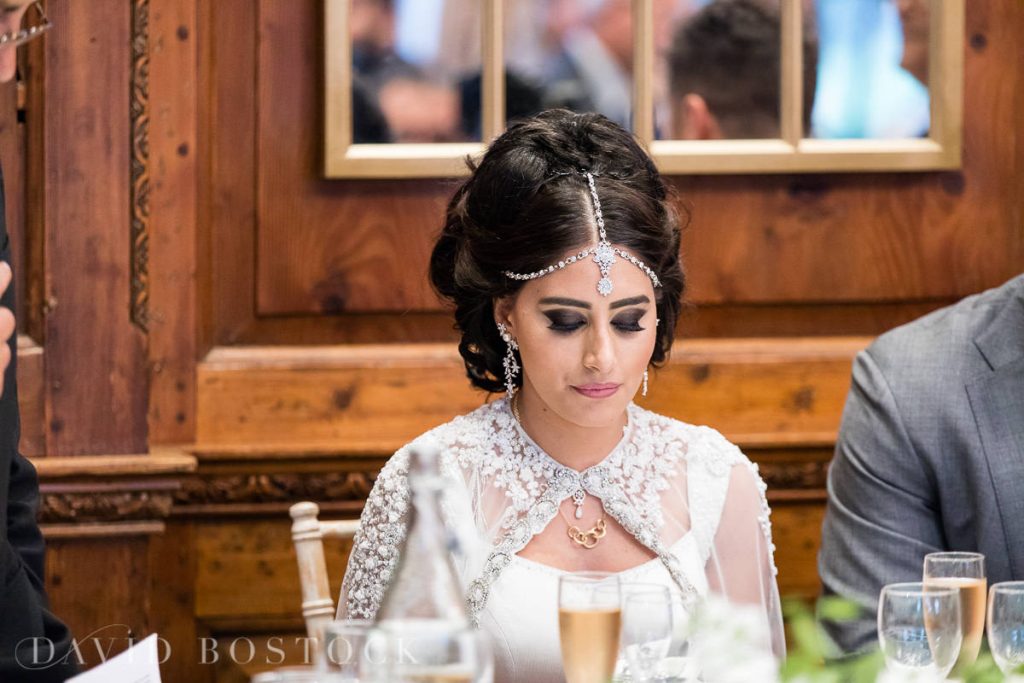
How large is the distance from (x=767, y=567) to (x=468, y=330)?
617mm

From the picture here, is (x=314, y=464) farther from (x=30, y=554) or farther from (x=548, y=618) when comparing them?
(x=30, y=554)

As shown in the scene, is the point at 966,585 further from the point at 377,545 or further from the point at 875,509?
the point at 377,545

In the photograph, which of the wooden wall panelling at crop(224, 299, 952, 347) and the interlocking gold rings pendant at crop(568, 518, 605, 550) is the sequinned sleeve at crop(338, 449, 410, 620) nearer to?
the interlocking gold rings pendant at crop(568, 518, 605, 550)

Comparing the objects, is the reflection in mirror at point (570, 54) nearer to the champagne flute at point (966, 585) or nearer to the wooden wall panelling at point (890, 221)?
the wooden wall panelling at point (890, 221)

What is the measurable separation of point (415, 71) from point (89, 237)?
29.0 inches

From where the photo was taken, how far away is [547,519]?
216 cm

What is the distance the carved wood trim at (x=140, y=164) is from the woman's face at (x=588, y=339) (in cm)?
94

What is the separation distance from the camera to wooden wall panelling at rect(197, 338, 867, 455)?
2852 millimetres

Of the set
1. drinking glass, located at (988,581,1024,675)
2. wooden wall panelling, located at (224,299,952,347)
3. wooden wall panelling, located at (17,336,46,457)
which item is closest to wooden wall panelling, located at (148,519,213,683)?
wooden wall panelling, located at (17,336,46,457)

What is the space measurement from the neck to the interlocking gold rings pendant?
108 millimetres

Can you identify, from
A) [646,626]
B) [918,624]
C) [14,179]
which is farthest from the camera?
[14,179]

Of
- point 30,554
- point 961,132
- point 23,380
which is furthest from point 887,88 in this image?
point 30,554

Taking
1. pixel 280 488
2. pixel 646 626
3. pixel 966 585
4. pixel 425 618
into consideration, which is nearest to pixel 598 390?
pixel 966 585

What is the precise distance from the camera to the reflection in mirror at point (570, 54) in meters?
2.91
